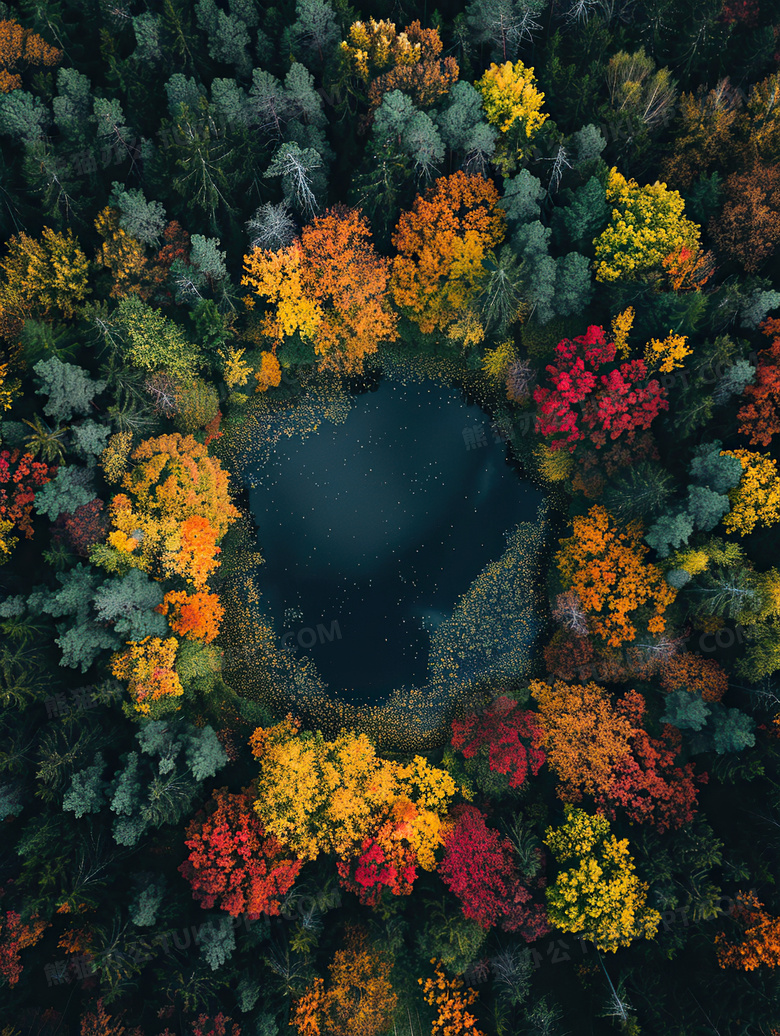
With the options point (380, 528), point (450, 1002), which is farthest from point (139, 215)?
point (450, 1002)

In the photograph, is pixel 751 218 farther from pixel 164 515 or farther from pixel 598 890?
pixel 598 890

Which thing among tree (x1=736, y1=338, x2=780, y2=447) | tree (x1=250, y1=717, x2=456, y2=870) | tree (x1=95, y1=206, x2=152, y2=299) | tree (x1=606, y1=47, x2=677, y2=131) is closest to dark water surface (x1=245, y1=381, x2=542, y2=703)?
tree (x1=250, y1=717, x2=456, y2=870)

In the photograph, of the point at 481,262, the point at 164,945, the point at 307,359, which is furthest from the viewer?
the point at 307,359

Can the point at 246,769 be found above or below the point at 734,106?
below

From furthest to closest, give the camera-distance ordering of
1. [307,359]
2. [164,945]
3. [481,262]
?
[307,359] → [481,262] → [164,945]

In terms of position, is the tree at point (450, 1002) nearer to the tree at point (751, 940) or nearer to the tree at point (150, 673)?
the tree at point (751, 940)

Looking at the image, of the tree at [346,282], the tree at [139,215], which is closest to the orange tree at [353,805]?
the tree at [346,282]

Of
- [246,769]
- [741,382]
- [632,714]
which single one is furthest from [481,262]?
[246,769]

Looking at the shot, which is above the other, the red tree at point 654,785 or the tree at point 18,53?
the tree at point 18,53

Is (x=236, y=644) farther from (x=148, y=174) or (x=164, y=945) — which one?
(x=148, y=174)
